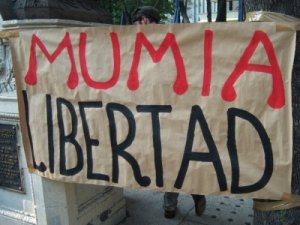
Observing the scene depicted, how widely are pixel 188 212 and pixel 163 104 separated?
71.1 inches

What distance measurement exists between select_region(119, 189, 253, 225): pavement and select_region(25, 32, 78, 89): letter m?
1700mm

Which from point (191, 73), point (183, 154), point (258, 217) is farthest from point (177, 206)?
point (191, 73)

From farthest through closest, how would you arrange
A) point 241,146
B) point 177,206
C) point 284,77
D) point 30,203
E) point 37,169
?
point 177,206, point 30,203, point 37,169, point 241,146, point 284,77

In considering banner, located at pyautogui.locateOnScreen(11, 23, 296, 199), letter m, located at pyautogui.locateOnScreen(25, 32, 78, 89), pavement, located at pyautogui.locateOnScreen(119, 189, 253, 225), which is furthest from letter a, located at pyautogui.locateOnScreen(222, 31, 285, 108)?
pavement, located at pyautogui.locateOnScreen(119, 189, 253, 225)

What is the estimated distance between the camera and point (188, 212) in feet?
11.8

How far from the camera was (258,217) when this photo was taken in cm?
238

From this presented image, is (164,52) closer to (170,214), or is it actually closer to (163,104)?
(163,104)

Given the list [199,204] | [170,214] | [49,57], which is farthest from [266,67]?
[170,214]

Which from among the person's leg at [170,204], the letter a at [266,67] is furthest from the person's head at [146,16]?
the person's leg at [170,204]

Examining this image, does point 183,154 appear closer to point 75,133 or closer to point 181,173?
point 181,173

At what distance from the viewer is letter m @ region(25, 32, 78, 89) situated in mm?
2332

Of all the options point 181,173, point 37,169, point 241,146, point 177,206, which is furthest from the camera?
point 177,206

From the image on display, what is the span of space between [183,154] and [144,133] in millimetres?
266

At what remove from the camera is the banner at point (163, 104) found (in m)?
1.97
